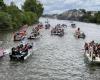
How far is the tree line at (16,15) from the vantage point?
102250 mm

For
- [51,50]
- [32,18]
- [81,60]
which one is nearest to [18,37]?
[51,50]

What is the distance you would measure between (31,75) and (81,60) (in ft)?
40.4

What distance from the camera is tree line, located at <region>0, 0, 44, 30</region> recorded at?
102 metres

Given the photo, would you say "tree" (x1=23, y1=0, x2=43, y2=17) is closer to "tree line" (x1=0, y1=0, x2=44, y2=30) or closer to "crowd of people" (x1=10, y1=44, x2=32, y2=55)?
"tree line" (x1=0, y1=0, x2=44, y2=30)

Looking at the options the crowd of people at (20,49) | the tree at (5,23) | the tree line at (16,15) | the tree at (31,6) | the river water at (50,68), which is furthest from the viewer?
the tree at (31,6)

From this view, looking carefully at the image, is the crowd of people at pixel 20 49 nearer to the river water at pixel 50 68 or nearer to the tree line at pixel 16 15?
the river water at pixel 50 68

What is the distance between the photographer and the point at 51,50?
61000mm

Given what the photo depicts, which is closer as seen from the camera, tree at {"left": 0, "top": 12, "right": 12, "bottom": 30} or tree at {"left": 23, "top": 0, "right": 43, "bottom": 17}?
tree at {"left": 0, "top": 12, "right": 12, "bottom": 30}

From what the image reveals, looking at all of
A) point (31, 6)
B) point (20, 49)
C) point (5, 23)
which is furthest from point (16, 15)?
point (20, 49)

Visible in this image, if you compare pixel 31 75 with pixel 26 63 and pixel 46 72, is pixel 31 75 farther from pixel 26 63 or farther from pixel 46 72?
pixel 26 63

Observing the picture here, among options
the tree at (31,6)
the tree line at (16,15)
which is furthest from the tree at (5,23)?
the tree at (31,6)

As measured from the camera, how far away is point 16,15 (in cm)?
12094

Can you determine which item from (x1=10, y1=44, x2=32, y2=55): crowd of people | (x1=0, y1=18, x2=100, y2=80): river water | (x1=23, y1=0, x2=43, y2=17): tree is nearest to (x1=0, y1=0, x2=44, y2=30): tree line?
(x1=23, y1=0, x2=43, y2=17): tree

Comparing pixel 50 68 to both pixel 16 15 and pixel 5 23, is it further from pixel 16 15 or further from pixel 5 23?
pixel 16 15
